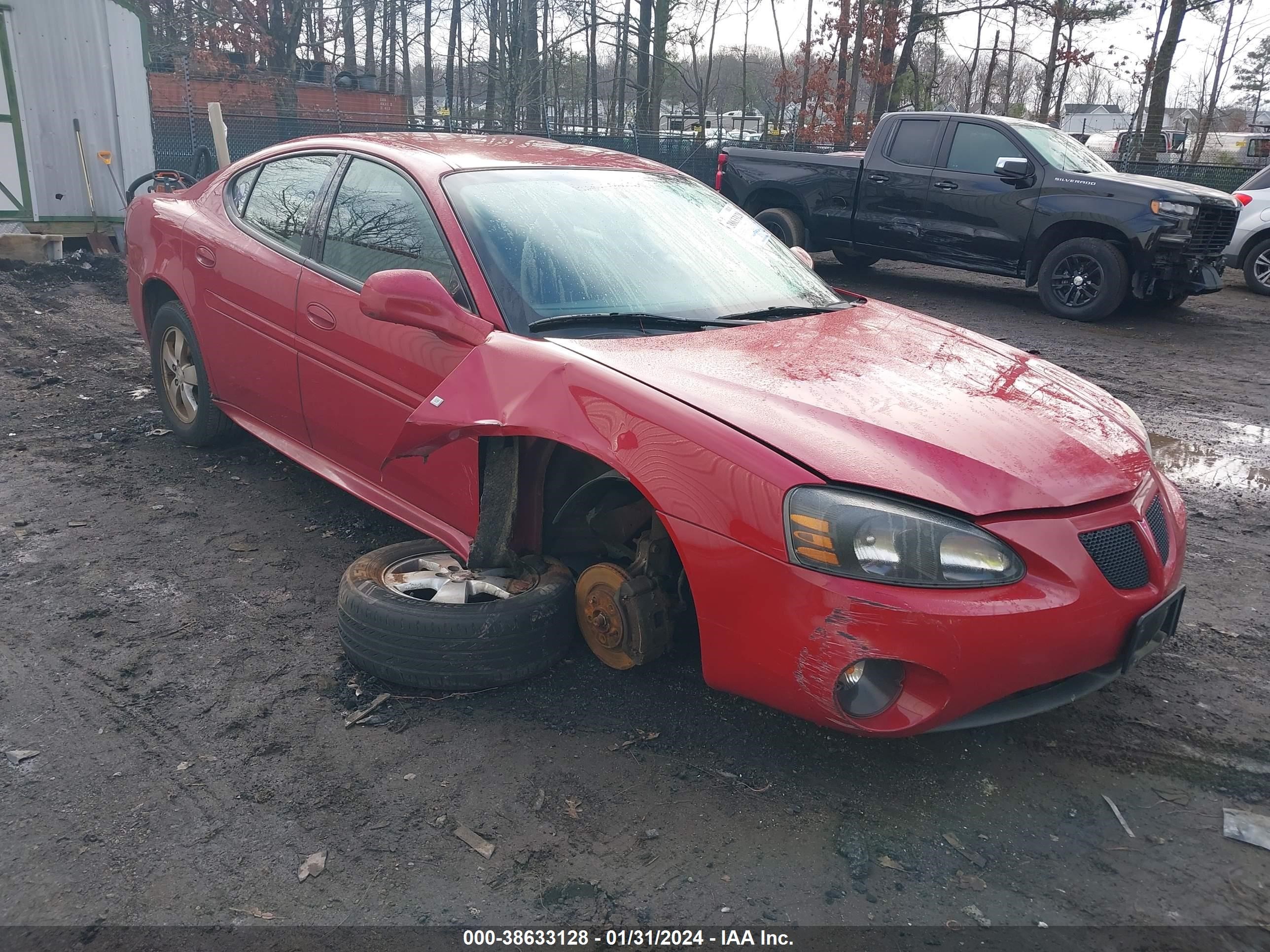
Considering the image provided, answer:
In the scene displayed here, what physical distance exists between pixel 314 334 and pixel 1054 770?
2.88 m

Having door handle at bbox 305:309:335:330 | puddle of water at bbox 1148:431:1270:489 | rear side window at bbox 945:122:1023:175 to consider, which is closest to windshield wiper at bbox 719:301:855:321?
door handle at bbox 305:309:335:330

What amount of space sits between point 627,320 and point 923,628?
4.51 feet

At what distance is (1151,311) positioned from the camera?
1041cm

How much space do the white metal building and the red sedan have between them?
8.87 metres

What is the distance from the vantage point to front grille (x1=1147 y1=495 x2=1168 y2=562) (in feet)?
8.77

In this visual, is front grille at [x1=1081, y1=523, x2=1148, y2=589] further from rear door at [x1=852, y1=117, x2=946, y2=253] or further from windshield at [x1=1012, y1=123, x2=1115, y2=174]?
A: rear door at [x1=852, y1=117, x2=946, y2=253]

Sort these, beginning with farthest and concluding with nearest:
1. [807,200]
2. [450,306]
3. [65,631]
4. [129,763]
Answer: [807,200], [65,631], [450,306], [129,763]

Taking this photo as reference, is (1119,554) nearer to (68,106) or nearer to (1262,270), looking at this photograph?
(1262,270)

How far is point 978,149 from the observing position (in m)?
10.4

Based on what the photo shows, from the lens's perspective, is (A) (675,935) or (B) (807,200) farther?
(B) (807,200)

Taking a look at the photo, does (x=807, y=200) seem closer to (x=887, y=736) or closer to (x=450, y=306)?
(x=450, y=306)

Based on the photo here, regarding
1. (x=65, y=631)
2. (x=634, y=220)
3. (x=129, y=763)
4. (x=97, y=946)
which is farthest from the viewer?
(x=634, y=220)

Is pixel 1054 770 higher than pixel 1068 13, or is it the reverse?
pixel 1068 13

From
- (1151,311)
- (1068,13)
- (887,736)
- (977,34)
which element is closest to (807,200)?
(1151,311)
